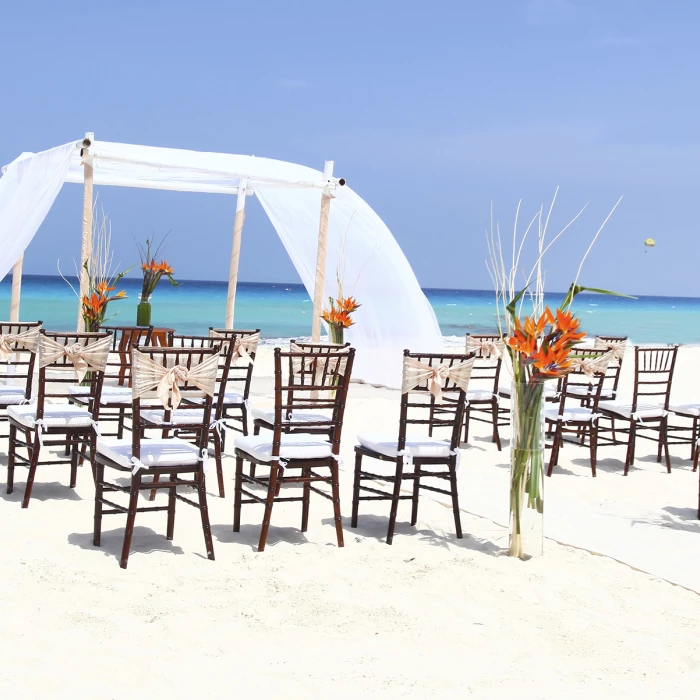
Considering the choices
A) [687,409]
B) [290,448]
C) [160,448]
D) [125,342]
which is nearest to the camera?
[160,448]

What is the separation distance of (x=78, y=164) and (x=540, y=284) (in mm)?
5914

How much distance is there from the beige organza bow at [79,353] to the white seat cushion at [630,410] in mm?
3902

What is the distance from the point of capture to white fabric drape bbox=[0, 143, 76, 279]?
8203mm

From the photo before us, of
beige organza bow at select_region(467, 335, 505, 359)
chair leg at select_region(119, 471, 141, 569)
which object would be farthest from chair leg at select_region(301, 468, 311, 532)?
beige organza bow at select_region(467, 335, 505, 359)

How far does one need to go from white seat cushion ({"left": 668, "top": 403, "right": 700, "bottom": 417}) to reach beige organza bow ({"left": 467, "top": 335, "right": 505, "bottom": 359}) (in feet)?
4.73

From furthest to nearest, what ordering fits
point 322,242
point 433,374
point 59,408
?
point 322,242, point 59,408, point 433,374

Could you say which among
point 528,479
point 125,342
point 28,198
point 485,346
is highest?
point 28,198

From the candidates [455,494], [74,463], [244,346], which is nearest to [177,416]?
[74,463]

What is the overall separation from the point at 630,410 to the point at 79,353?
4.11 m

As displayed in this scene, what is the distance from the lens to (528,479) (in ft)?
14.7

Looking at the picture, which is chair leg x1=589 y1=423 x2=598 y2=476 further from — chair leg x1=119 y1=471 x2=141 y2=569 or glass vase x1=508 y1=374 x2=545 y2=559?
chair leg x1=119 y1=471 x2=141 y2=569

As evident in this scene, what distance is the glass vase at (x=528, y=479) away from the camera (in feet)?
14.7

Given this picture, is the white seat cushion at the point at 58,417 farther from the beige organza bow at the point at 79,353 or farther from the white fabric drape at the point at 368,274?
the white fabric drape at the point at 368,274

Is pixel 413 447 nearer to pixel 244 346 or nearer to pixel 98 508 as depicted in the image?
pixel 98 508
